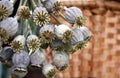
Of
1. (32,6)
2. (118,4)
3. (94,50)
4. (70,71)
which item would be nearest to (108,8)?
(118,4)

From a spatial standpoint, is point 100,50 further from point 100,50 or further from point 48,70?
point 48,70

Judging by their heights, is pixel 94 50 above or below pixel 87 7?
below

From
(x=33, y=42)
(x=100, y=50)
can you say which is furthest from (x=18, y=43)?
(x=100, y=50)

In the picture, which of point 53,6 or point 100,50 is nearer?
point 53,6

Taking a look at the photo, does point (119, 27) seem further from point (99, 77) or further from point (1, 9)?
point (1, 9)

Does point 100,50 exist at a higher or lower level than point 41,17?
lower

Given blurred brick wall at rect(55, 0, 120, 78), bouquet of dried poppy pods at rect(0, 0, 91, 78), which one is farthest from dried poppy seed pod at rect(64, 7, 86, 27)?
blurred brick wall at rect(55, 0, 120, 78)
